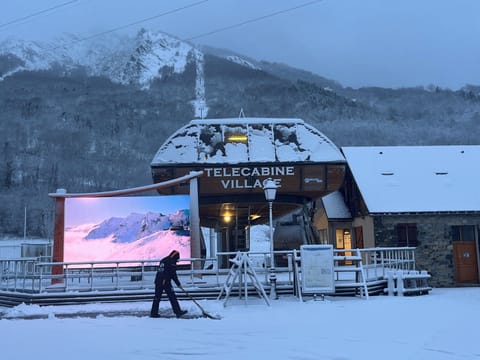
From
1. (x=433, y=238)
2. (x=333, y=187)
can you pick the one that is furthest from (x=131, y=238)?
(x=433, y=238)

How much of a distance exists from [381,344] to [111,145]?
13346 cm

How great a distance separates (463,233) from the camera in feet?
85.8

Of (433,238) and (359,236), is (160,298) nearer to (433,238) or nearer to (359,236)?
(359,236)

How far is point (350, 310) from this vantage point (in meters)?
12.2

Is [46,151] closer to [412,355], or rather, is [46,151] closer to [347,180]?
[347,180]

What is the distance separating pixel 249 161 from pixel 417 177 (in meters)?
12.2

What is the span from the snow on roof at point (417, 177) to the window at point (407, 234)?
88 cm

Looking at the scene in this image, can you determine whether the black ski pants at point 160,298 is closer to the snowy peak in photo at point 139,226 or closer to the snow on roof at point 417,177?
A: the snowy peak in photo at point 139,226

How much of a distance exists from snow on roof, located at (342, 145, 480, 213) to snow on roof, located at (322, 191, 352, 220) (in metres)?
2.36

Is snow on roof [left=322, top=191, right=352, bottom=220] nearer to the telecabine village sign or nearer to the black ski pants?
the telecabine village sign

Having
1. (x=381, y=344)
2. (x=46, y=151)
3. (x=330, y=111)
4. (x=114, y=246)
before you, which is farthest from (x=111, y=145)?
(x=381, y=344)

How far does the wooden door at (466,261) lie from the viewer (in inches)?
1016

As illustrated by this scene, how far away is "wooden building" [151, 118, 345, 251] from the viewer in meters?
20.7

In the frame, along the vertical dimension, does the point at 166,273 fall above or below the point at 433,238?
below
